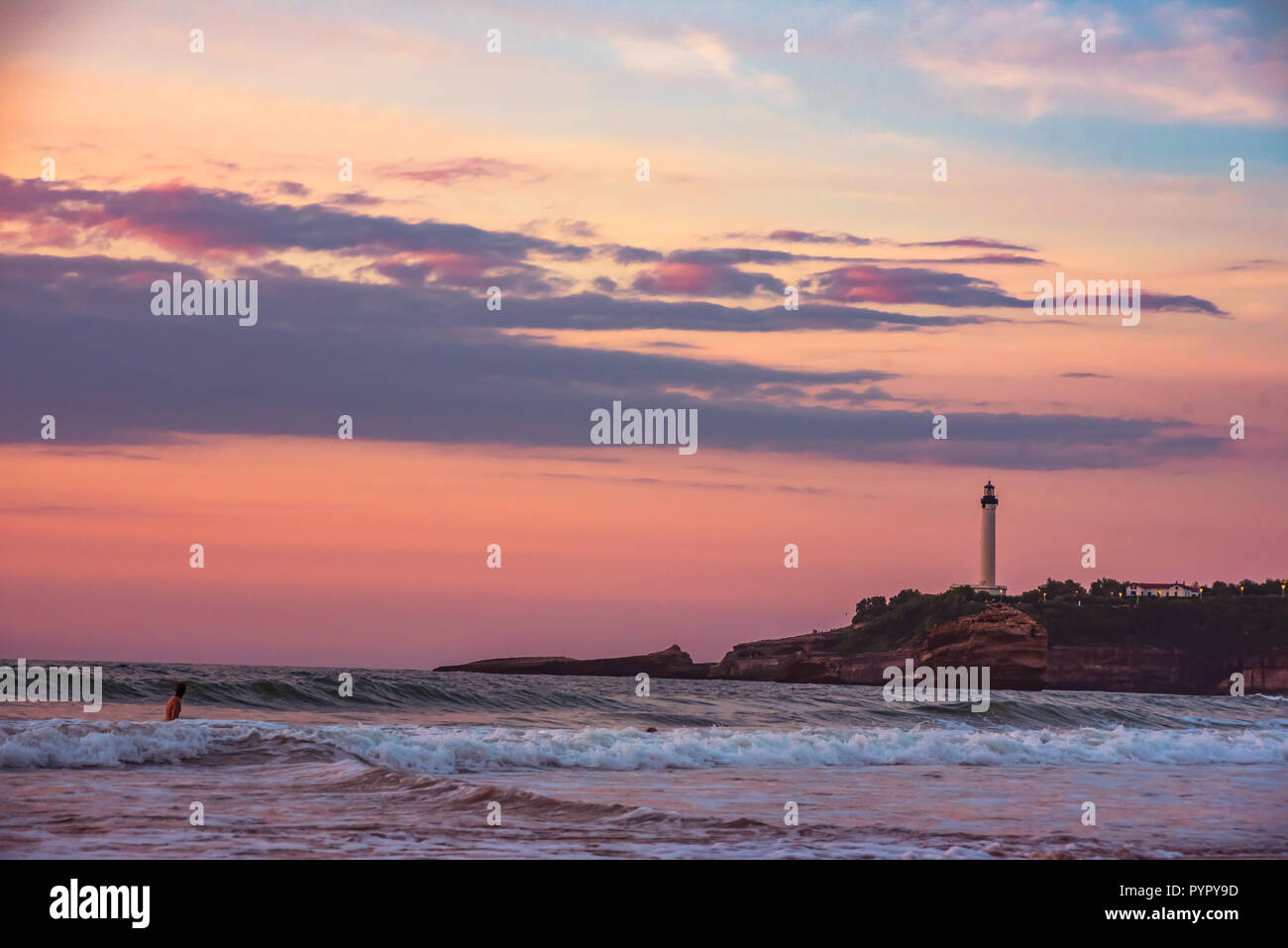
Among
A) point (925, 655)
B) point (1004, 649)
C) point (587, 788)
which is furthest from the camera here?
point (925, 655)

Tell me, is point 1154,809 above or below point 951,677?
above

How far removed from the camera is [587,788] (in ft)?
57.4

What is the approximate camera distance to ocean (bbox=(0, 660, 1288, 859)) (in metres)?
12.1

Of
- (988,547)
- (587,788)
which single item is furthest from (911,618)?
(587,788)

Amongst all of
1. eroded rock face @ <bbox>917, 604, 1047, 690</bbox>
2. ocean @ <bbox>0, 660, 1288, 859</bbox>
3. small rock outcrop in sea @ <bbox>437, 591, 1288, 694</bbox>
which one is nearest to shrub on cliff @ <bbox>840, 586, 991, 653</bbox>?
small rock outcrop in sea @ <bbox>437, 591, 1288, 694</bbox>

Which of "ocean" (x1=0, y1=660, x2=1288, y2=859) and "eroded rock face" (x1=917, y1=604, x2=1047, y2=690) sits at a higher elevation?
"ocean" (x1=0, y1=660, x2=1288, y2=859)

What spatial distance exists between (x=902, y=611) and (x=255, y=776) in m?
113

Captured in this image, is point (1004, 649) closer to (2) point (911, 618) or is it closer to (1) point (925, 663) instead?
(1) point (925, 663)

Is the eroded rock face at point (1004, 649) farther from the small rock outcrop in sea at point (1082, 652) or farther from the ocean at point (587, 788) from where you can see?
the ocean at point (587, 788)

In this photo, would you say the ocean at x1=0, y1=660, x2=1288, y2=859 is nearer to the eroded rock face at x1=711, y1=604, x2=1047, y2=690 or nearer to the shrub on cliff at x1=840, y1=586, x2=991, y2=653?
the eroded rock face at x1=711, y1=604, x2=1047, y2=690
